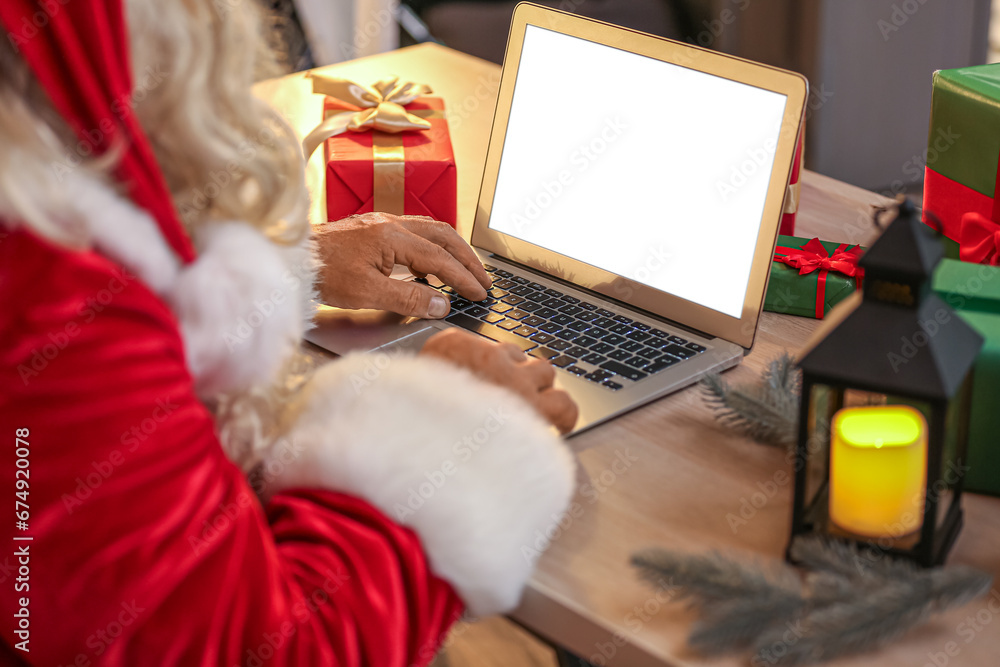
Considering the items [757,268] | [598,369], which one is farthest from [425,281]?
[757,268]

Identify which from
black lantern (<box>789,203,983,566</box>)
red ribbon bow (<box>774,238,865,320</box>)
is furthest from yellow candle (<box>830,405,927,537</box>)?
red ribbon bow (<box>774,238,865,320</box>)

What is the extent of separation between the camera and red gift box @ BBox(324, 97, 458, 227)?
110cm

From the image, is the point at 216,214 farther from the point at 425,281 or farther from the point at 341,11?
the point at 341,11

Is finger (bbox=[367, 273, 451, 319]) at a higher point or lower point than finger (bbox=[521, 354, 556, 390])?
lower

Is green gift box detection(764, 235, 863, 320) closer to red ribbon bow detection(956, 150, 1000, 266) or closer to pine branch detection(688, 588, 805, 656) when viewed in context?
red ribbon bow detection(956, 150, 1000, 266)

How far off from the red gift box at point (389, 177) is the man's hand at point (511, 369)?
0.40m

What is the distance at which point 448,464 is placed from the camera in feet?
2.03

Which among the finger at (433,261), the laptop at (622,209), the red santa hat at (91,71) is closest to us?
the red santa hat at (91,71)

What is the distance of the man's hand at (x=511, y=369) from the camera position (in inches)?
28.5

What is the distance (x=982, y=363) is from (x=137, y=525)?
58 cm

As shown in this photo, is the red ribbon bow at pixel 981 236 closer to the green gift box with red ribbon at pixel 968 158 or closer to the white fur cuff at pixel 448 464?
the green gift box with red ribbon at pixel 968 158

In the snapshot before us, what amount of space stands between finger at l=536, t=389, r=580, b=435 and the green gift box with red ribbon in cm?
46

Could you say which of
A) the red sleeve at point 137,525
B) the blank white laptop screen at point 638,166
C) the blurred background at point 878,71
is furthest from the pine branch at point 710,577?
the blurred background at point 878,71

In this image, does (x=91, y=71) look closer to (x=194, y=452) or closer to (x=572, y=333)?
(x=194, y=452)
